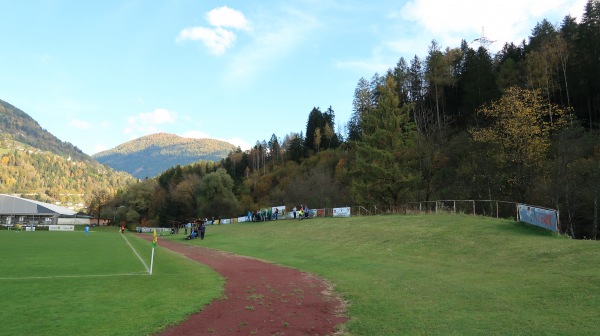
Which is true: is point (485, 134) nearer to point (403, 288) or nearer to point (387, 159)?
point (387, 159)

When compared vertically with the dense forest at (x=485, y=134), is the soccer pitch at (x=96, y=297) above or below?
below

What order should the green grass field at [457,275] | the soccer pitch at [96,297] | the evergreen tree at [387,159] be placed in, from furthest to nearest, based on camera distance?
1. the evergreen tree at [387,159]
2. the green grass field at [457,275]
3. the soccer pitch at [96,297]

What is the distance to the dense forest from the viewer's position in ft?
123

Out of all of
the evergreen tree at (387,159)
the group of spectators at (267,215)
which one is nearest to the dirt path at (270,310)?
the evergreen tree at (387,159)

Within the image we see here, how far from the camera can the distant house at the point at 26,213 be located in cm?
14038

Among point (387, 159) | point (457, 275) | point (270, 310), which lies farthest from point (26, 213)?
point (457, 275)

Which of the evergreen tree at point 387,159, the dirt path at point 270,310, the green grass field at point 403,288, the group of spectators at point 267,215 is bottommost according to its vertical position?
the dirt path at point 270,310

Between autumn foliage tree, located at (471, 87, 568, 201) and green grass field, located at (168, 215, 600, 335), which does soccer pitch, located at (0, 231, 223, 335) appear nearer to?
green grass field, located at (168, 215, 600, 335)

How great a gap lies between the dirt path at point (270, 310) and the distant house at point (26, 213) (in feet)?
503

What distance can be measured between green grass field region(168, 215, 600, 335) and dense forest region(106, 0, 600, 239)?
11149mm

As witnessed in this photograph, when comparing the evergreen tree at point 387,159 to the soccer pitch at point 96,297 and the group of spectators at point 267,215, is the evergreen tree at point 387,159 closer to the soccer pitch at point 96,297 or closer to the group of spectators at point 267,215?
the group of spectators at point 267,215

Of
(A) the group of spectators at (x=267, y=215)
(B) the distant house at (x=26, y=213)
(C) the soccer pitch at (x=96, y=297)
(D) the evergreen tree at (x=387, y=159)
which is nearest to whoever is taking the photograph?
(C) the soccer pitch at (x=96, y=297)

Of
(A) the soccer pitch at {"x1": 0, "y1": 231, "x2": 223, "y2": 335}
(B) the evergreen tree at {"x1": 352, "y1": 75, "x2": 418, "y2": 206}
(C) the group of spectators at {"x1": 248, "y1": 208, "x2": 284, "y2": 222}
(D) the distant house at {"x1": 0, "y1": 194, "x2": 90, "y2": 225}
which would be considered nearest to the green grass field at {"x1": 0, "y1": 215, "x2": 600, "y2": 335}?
(A) the soccer pitch at {"x1": 0, "y1": 231, "x2": 223, "y2": 335}

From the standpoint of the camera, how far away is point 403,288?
46.2 feet
